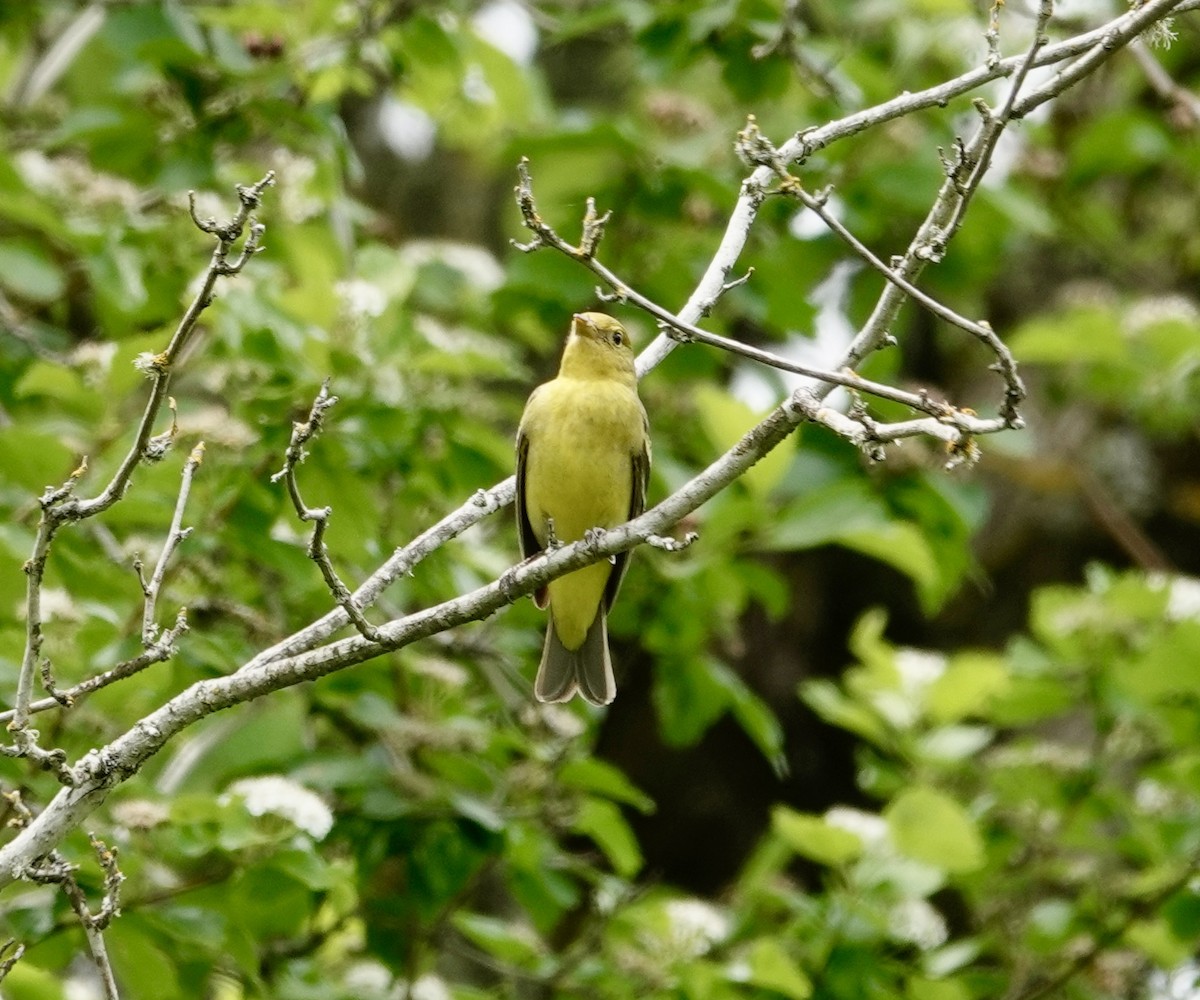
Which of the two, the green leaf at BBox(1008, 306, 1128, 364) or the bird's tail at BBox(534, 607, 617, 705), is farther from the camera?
the green leaf at BBox(1008, 306, 1128, 364)

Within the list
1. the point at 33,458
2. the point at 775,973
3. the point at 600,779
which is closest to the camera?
the point at 33,458

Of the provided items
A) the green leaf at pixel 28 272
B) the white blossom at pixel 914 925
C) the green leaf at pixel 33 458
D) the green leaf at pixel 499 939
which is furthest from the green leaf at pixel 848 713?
the green leaf at pixel 28 272

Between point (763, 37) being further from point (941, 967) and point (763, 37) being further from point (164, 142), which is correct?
point (941, 967)

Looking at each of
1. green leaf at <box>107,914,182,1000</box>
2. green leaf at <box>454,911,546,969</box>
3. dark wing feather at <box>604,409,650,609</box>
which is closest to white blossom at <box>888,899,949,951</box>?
green leaf at <box>454,911,546,969</box>

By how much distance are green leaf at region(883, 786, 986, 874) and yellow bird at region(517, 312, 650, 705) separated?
1.05m

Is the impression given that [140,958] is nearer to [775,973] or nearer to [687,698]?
[775,973]

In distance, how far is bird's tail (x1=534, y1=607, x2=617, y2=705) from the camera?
529 centimetres

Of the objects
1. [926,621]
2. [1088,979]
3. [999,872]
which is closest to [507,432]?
[926,621]

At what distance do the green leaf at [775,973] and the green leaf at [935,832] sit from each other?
724 mm

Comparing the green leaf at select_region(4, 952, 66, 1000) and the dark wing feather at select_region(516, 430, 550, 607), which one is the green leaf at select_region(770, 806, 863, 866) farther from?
the green leaf at select_region(4, 952, 66, 1000)

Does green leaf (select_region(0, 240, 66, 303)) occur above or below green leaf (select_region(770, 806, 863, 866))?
above

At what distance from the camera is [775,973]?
15.9 ft

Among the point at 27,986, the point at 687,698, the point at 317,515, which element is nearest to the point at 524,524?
the point at 687,698

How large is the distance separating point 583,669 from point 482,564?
1.96 feet
